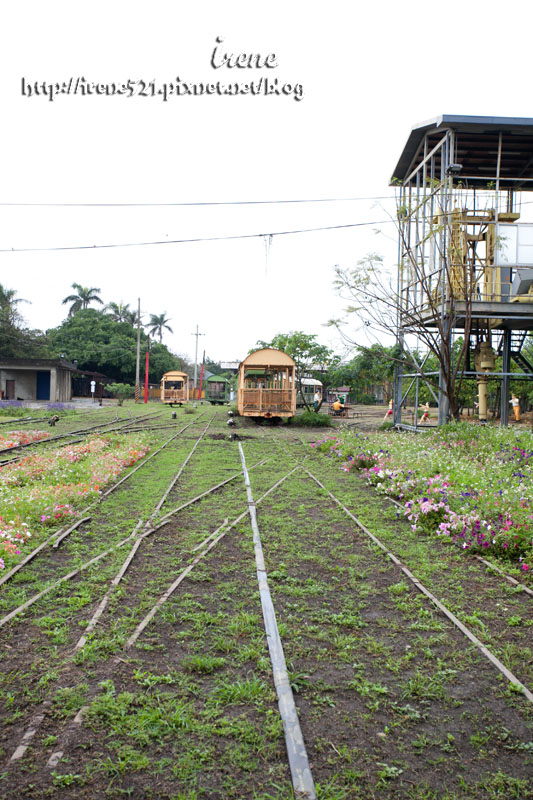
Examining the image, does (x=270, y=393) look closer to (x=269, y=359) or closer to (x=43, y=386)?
(x=269, y=359)

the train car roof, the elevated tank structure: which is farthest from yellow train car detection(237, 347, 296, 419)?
the elevated tank structure

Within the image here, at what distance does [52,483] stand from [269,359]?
14880mm

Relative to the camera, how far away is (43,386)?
1679 inches

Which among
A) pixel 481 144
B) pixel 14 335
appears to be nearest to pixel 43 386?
pixel 14 335

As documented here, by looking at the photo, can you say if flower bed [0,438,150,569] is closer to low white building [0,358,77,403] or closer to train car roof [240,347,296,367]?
train car roof [240,347,296,367]

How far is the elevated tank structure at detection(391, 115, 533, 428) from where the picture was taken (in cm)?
1406

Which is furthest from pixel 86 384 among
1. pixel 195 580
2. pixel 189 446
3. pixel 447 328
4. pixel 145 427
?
pixel 195 580

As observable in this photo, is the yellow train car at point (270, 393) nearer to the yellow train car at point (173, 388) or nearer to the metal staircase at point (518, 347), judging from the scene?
the metal staircase at point (518, 347)

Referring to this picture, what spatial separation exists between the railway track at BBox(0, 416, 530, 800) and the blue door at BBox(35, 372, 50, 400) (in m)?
40.0

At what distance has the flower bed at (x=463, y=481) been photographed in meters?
6.04

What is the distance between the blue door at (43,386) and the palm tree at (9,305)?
9064 mm

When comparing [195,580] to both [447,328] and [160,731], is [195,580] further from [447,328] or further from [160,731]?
[447,328]

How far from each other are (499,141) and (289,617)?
15125mm

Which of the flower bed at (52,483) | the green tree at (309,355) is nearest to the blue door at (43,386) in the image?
the green tree at (309,355)
